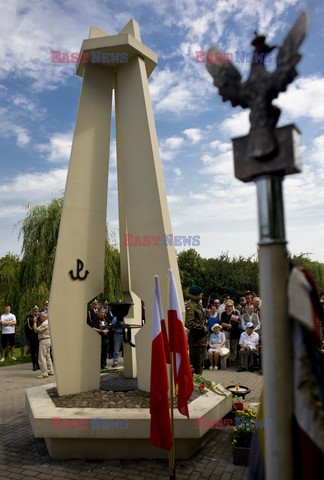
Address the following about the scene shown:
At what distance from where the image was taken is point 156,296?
464 centimetres

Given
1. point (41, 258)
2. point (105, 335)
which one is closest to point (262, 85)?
point (105, 335)

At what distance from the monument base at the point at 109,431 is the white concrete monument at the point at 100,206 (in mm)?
1076

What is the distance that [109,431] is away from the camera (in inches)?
201

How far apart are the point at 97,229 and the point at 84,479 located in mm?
3826

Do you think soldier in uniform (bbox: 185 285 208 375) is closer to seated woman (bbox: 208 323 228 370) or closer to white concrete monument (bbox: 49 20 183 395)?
white concrete monument (bbox: 49 20 183 395)

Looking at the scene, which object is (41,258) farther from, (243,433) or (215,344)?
(243,433)

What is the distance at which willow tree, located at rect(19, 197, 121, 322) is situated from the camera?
18.1 meters

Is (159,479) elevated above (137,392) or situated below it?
below

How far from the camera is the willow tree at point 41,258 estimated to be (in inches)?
712

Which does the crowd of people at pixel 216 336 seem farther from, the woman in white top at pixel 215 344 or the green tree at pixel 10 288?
the green tree at pixel 10 288

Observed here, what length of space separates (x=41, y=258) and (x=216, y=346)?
10.1m

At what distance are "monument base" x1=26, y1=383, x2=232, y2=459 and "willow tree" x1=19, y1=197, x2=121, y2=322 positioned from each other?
43.4ft

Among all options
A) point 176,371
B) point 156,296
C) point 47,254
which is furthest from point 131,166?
point 47,254

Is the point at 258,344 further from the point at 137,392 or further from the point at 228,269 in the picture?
the point at 228,269
